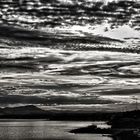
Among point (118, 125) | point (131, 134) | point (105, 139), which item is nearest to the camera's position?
point (131, 134)

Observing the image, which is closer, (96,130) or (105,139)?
(105,139)

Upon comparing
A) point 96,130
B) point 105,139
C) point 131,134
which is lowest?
point 96,130

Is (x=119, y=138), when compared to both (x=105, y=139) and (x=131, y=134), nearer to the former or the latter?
(x=131, y=134)

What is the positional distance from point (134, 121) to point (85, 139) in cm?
3338

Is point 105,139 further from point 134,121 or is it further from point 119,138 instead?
point 134,121

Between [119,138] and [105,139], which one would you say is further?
[105,139]

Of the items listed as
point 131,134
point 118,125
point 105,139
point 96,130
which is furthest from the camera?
point 96,130

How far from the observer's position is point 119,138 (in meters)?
111

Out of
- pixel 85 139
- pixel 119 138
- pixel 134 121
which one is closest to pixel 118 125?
pixel 134 121

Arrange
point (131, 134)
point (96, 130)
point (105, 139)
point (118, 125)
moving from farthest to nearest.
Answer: point (96, 130) < point (118, 125) < point (105, 139) < point (131, 134)

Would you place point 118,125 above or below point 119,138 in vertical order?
below

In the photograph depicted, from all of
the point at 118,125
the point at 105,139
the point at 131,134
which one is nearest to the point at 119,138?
the point at 131,134

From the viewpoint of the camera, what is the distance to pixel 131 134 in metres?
105

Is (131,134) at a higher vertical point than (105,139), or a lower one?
higher
